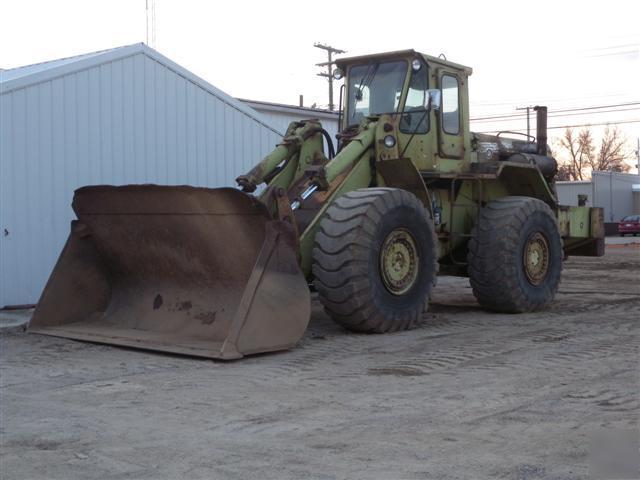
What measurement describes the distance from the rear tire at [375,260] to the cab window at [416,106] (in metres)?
1.30

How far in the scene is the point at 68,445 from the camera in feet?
15.7

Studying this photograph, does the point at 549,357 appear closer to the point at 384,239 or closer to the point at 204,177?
the point at 384,239

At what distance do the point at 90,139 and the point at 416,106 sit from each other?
14.5ft

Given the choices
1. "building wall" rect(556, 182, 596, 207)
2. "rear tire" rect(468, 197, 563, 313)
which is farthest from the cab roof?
"building wall" rect(556, 182, 596, 207)

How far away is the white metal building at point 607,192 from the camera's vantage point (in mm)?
50562

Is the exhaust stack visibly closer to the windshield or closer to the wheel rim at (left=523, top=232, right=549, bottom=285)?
the wheel rim at (left=523, top=232, right=549, bottom=285)

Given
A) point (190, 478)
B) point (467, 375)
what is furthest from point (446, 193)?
point (190, 478)

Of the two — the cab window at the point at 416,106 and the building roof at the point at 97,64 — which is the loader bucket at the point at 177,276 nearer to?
the building roof at the point at 97,64

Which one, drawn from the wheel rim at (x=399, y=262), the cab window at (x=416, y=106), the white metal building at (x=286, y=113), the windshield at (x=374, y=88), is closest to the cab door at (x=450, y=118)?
the cab window at (x=416, y=106)

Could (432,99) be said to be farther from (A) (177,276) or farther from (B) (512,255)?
(A) (177,276)

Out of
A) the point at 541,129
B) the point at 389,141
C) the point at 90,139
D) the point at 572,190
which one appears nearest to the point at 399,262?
the point at 389,141

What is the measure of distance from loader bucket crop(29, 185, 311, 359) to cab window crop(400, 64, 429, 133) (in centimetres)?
289

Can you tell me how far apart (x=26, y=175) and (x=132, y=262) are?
2650 mm

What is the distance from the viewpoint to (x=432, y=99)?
964 cm
